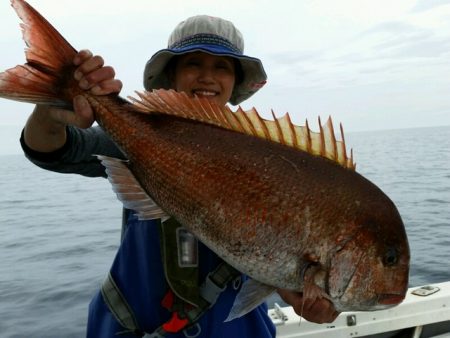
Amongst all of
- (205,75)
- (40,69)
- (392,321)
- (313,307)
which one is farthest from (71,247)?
(313,307)

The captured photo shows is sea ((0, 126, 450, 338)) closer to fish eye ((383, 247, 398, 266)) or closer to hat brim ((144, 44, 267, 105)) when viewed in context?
fish eye ((383, 247, 398, 266))

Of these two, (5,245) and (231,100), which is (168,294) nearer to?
(231,100)

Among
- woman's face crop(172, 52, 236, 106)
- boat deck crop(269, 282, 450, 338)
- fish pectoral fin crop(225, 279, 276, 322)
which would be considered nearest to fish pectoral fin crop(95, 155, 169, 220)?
fish pectoral fin crop(225, 279, 276, 322)

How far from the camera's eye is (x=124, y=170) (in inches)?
75.8

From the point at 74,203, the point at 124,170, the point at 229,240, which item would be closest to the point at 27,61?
the point at 124,170

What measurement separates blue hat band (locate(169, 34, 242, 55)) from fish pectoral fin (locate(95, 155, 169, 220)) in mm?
877

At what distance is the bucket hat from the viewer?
8.13ft

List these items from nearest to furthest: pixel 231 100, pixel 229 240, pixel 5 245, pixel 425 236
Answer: pixel 229 240, pixel 231 100, pixel 425 236, pixel 5 245

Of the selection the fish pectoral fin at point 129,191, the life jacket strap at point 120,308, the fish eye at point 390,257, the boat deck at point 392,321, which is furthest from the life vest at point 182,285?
the boat deck at point 392,321

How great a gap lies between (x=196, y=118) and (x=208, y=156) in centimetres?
18

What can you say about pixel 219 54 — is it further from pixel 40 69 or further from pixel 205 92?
pixel 40 69

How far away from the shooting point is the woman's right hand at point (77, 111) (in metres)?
1.83

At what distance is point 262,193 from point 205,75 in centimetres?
110

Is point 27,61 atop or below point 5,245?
atop
